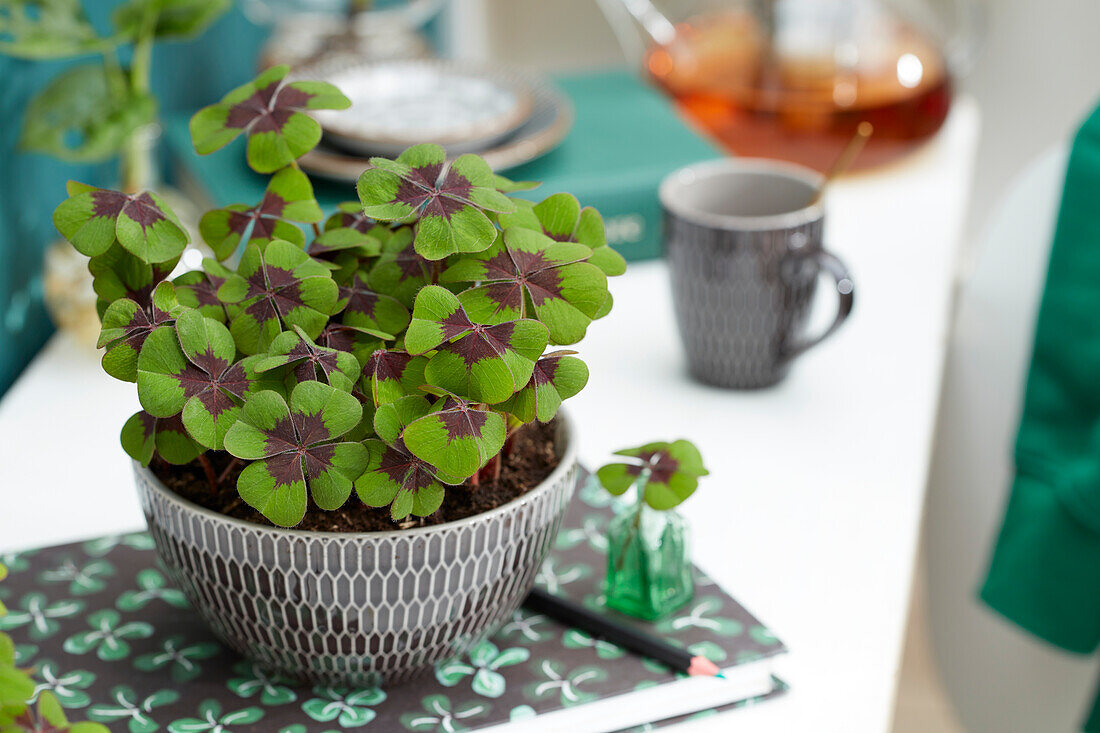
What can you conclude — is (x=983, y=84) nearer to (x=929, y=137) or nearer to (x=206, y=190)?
(x=929, y=137)

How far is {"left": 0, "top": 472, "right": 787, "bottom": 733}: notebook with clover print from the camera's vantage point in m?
0.39

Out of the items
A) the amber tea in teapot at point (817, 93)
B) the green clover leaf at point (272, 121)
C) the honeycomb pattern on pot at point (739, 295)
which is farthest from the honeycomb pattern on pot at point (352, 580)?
the amber tea in teapot at point (817, 93)

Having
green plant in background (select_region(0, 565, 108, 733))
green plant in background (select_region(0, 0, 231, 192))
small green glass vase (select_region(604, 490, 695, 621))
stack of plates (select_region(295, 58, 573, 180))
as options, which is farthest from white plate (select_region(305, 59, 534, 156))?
green plant in background (select_region(0, 565, 108, 733))

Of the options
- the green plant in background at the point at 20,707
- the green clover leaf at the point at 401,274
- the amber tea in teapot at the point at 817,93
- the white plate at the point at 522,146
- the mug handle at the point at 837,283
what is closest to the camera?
the green plant in background at the point at 20,707

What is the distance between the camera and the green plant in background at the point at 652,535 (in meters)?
0.44

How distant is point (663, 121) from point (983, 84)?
2.11 ft

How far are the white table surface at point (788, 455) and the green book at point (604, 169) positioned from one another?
1.5 inches

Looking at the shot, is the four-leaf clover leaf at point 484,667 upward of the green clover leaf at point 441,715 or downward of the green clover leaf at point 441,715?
upward

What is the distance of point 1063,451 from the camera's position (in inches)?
28.4

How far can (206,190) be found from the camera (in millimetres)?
770

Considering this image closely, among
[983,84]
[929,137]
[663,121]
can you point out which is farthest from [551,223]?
[983,84]

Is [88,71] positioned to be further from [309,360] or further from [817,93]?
[817,93]

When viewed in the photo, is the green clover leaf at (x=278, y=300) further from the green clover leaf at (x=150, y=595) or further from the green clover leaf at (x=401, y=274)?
the green clover leaf at (x=150, y=595)

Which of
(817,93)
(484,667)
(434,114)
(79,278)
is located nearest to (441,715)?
(484,667)
